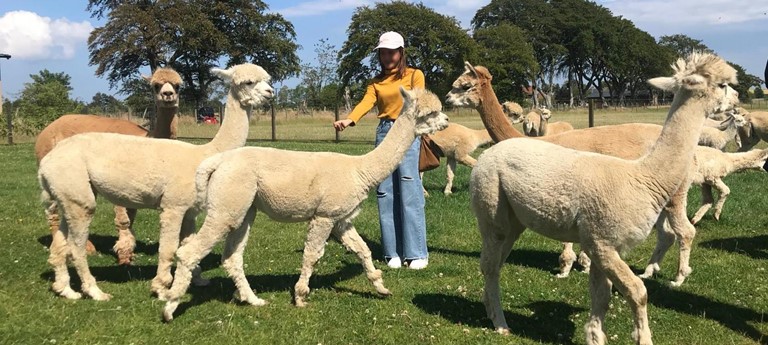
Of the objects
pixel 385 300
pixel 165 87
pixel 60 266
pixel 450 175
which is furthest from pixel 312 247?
pixel 450 175

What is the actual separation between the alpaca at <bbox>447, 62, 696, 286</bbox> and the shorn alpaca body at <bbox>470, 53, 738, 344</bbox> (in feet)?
5.54

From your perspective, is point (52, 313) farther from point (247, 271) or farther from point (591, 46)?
point (591, 46)

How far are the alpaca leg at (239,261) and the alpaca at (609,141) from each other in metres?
2.98

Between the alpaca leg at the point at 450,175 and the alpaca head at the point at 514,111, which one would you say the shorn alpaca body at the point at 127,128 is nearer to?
the alpaca leg at the point at 450,175

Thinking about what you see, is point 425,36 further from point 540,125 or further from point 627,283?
point 627,283

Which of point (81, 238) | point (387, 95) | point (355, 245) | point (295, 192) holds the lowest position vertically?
point (355, 245)

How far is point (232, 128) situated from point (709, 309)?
4619 mm

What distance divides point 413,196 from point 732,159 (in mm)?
4638

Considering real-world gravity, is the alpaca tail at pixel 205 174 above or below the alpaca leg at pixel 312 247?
above

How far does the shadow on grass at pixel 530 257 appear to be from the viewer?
6.79 m

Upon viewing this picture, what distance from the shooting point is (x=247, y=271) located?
654 centimetres

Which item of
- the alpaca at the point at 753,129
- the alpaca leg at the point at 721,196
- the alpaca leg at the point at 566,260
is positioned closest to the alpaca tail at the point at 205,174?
the alpaca leg at the point at 566,260

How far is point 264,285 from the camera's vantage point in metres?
6.01

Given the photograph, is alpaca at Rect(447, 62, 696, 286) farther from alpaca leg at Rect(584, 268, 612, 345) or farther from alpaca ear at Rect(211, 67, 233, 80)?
alpaca ear at Rect(211, 67, 233, 80)
